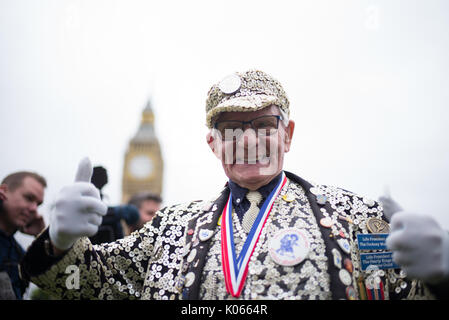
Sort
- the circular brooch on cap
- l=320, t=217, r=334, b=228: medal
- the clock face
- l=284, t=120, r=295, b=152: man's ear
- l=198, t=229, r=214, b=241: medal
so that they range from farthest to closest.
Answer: the clock face, l=284, t=120, r=295, b=152: man's ear, the circular brooch on cap, l=198, t=229, r=214, b=241: medal, l=320, t=217, r=334, b=228: medal

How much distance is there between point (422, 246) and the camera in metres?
1.56

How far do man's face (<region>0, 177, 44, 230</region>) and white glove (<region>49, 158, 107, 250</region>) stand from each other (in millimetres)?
1806

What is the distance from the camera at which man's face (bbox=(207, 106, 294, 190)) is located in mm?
2408

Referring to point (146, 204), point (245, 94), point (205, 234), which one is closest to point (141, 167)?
point (146, 204)

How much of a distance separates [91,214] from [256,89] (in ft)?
4.65

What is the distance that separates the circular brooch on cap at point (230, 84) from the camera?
2.52 m

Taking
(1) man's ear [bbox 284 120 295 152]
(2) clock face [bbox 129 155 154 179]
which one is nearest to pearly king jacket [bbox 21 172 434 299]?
(1) man's ear [bbox 284 120 295 152]

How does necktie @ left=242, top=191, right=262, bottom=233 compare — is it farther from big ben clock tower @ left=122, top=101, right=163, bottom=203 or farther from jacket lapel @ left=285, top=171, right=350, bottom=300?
big ben clock tower @ left=122, top=101, right=163, bottom=203

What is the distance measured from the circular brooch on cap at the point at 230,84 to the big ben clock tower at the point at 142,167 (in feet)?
238

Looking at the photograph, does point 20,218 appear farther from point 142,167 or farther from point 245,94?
point 142,167

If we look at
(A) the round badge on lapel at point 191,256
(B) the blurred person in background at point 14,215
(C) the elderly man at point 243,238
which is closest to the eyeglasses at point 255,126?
(C) the elderly man at point 243,238

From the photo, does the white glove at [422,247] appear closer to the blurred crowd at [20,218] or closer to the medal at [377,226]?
the medal at [377,226]
